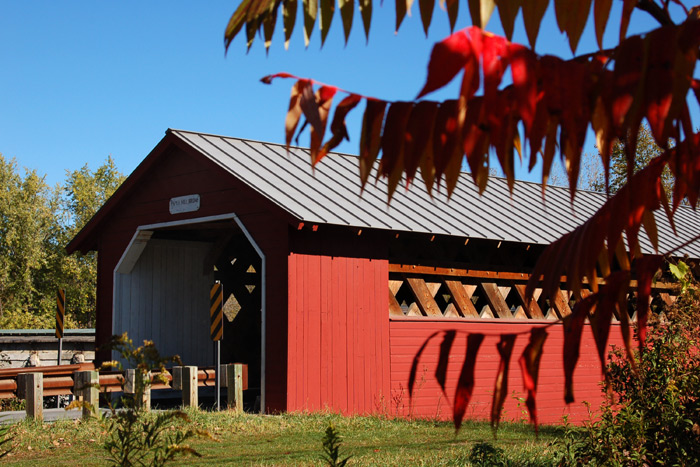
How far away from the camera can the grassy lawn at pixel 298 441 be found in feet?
26.9

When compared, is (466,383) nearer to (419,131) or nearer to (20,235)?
(419,131)

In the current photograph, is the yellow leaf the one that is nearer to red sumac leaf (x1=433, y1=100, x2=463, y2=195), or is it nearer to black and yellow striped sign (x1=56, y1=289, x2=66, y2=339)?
red sumac leaf (x1=433, y1=100, x2=463, y2=195)

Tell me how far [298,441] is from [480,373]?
492 cm

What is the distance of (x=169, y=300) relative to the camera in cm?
1631

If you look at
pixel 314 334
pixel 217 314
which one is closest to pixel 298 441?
pixel 314 334

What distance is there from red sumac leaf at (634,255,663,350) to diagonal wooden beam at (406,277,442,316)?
37.9 ft

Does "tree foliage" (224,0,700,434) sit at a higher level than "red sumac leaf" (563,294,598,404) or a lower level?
higher

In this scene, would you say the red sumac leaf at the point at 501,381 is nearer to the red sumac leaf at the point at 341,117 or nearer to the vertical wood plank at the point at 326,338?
the red sumac leaf at the point at 341,117

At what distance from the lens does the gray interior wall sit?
15.6m

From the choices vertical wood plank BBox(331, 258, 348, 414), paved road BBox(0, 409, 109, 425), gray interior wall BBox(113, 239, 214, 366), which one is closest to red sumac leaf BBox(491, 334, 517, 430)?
vertical wood plank BBox(331, 258, 348, 414)

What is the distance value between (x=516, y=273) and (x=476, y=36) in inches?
545

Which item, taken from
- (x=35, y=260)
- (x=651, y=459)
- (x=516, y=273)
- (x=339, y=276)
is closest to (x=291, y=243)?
(x=339, y=276)

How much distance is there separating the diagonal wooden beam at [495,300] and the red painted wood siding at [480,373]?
0.22 metres

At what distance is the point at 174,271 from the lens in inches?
650
